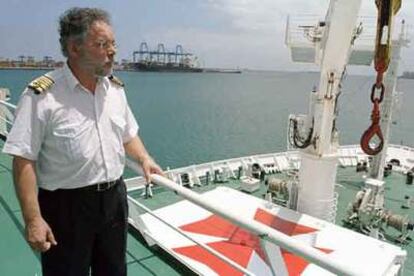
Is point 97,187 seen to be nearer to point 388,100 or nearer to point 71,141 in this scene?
point 71,141

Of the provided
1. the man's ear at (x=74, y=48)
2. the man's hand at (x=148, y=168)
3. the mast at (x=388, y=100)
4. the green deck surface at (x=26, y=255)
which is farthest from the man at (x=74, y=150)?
the mast at (x=388, y=100)

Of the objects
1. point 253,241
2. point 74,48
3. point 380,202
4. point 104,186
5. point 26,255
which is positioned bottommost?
point 380,202

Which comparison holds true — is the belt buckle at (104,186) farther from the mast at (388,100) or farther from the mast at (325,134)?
the mast at (388,100)

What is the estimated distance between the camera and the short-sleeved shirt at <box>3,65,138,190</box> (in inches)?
46.2

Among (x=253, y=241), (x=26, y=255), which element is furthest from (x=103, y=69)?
(x=253, y=241)

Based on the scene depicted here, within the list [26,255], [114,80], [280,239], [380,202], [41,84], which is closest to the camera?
[280,239]

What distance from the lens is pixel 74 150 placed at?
49.4 inches

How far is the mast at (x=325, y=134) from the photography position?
462 cm

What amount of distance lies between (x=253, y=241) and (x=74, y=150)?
9.40ft

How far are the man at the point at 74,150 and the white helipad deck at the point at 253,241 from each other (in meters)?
1.46

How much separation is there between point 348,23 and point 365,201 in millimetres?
2489

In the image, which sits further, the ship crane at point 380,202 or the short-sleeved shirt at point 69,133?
the ship crane at point 380,202

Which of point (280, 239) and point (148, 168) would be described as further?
point (148, 168)

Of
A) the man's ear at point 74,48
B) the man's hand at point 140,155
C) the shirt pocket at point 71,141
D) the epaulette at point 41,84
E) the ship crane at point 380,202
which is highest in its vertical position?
the man's ear at point 74,48
